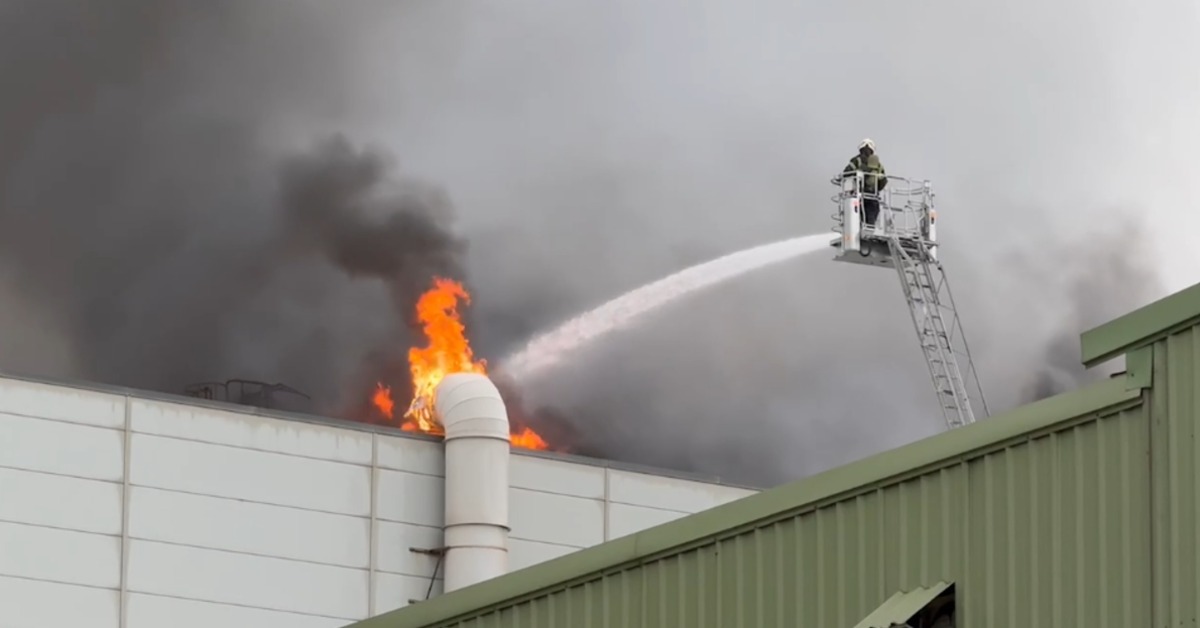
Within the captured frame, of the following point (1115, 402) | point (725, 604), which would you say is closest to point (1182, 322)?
point (1115, 402)

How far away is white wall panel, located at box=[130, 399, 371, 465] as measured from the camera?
33.2m

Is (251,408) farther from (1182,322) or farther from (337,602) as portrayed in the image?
(1182,322)

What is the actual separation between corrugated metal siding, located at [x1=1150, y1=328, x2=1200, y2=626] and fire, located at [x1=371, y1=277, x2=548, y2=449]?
86.7 feet

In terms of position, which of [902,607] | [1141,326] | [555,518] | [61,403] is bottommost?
[902,607]

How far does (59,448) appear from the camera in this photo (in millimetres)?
32406

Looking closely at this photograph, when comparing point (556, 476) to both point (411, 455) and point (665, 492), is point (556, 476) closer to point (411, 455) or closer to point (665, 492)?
point (665, 492)

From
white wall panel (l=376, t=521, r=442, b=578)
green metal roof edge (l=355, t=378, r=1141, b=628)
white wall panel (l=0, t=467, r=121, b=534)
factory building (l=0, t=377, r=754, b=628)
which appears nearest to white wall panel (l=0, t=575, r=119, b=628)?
factory building (l=0, t=377, r=754, b=628)

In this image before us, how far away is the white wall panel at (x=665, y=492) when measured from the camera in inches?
1449

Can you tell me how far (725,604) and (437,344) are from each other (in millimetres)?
31240

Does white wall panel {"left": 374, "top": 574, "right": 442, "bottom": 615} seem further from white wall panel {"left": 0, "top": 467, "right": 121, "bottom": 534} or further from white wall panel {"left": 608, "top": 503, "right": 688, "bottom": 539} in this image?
white wall panel {"left": 0, "top": 467, "right": 121, "bottom": 534}

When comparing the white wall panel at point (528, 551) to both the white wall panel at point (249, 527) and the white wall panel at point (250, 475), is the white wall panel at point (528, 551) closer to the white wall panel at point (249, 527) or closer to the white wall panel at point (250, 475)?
the white wall panel at point (249, 527)

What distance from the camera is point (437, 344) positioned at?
47.7 metres

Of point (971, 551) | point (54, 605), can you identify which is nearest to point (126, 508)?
point (54, 605)

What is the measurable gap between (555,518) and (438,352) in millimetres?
10944
